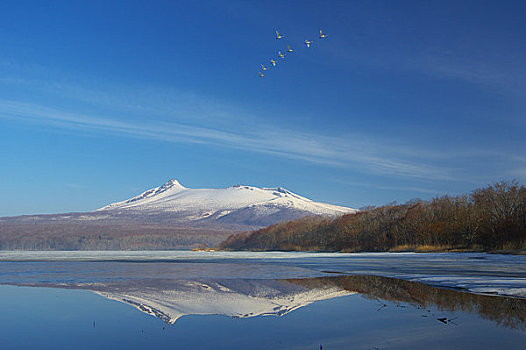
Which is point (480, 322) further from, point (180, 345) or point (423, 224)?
point (423, 224)

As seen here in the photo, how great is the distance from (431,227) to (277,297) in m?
49.9

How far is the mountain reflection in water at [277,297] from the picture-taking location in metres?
9.48

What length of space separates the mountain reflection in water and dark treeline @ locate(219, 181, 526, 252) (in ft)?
94.8

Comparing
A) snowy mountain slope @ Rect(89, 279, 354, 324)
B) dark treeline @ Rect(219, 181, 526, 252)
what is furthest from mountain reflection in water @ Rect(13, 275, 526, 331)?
dark treeline @ Rect(219, 181, 526, 252)

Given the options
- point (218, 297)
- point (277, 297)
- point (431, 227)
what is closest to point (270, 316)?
point (277, 297)

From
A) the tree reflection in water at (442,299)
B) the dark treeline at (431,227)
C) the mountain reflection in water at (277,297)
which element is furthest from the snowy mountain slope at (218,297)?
the dark treeline at (431,227)

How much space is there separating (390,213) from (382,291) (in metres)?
62.3

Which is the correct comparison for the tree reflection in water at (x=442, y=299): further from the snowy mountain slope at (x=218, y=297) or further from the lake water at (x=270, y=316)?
the snowy mountain slope at (x=218, y=297)

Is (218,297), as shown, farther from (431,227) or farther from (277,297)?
(431,227)

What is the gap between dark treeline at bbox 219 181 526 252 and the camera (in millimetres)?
43500

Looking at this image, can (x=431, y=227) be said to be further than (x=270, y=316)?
Yes

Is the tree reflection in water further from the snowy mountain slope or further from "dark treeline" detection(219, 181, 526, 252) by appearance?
"dark treeline" detection(219, 181, 526, 252)

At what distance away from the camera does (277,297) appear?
12094mm

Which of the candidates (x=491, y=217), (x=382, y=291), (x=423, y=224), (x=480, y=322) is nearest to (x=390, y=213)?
(x=423, y=224)
